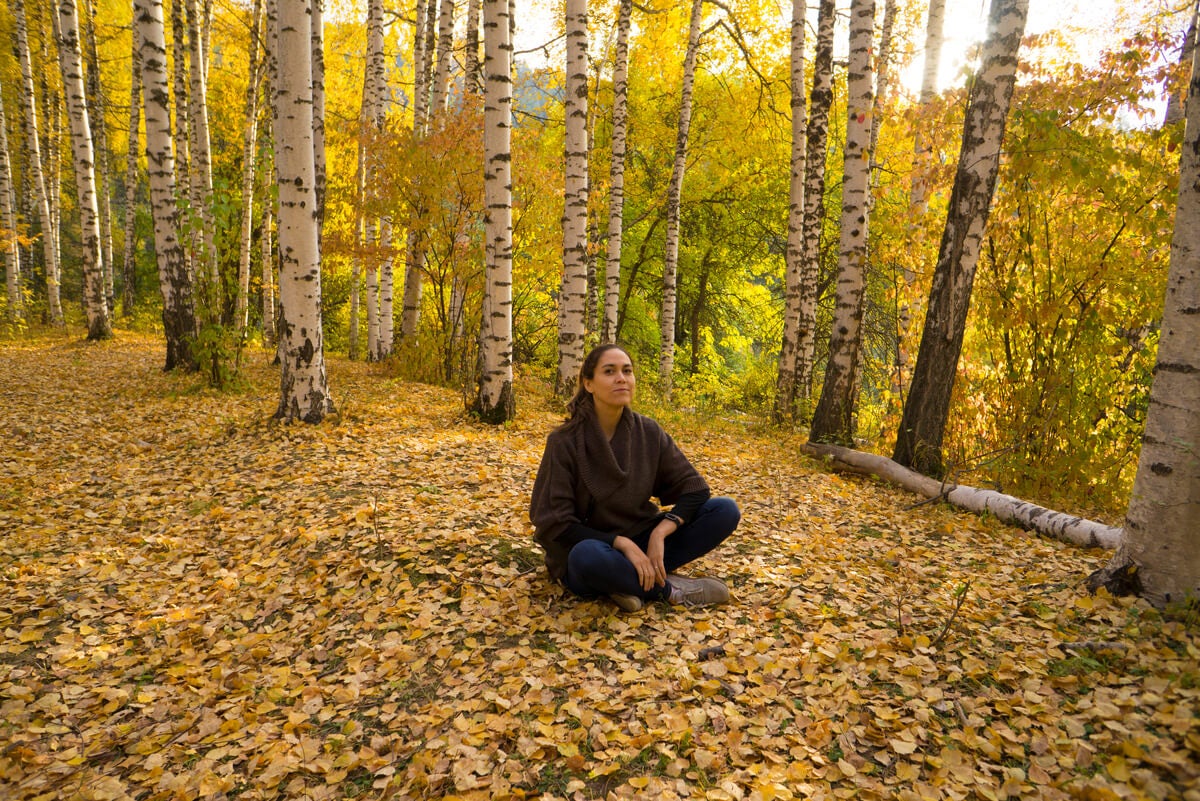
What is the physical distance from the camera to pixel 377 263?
1163 centimetres

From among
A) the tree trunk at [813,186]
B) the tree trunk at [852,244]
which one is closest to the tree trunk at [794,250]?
the tree trunk at [813,186]

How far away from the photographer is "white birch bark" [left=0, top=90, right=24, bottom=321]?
556 inches

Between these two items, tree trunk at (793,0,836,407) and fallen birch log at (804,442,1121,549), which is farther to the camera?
tree trunk at (793,0,836,407)

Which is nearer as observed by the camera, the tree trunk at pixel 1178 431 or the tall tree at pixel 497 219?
the tree trunk at pixel 1178 431

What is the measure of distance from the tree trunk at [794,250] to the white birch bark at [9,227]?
16237 millimetres

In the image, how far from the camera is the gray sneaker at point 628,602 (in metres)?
3.58

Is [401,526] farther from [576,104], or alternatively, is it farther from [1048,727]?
[576,104]

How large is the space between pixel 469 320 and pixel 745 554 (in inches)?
311

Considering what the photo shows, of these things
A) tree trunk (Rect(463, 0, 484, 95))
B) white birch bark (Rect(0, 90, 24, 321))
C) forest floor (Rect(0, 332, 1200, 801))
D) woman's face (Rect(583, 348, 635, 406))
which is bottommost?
forest floor (Rect(0, 332, 1200, 801))

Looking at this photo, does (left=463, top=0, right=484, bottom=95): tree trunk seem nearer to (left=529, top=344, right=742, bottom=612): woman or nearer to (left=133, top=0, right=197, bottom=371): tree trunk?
(left=133, top=0, right=197, bottom=371): tree trunk

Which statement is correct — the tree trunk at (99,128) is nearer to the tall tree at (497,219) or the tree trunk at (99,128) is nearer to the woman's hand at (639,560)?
the tall tree at (497,219)

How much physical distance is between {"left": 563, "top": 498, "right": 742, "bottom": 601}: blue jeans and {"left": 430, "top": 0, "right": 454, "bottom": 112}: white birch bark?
1084 cm

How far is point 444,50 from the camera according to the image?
12.3 m

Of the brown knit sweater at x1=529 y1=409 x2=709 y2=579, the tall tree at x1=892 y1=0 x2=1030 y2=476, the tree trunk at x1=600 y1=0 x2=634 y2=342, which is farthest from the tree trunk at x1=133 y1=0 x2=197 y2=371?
the tall tree at x1=892 y1=0 x2=1030 y2=476
